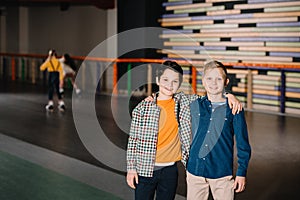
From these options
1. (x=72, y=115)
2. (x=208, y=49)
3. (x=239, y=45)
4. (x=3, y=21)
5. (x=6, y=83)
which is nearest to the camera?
(x=72, y=115)

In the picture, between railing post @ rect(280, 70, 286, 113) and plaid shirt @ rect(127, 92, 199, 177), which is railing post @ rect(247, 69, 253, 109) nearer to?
railing post @ rect(280, 70, 286, 113)

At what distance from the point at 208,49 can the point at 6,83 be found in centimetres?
769

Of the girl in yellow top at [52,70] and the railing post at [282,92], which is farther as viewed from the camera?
the railing post at [282,92]

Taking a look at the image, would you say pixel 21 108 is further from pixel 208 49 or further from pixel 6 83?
pixel 6 83

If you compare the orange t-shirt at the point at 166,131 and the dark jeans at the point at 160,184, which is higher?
the orange t-shirt at the point at 166,131

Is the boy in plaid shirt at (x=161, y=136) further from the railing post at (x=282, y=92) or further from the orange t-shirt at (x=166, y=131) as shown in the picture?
the railing post at (x=282, y=92)

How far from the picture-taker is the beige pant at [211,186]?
3.35 metres

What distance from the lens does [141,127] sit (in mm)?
3408

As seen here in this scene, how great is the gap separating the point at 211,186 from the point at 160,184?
0.35 meters

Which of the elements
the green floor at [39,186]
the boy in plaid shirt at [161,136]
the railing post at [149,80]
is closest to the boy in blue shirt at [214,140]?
the boy in plaid shirt at [161,136]

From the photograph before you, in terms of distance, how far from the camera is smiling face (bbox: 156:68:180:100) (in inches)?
132

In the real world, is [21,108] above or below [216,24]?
below

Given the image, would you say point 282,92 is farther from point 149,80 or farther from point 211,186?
point 211,186

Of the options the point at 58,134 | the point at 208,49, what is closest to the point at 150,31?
the point at 208,49
